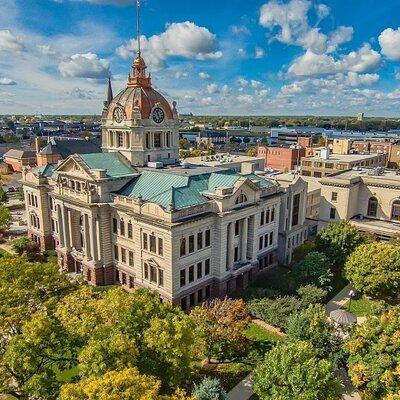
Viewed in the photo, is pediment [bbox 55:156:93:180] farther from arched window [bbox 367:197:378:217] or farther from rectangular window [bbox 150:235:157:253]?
arched window [bbox 367:197:378:217]

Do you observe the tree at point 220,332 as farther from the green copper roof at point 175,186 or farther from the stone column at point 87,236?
the stone column at point 87,236

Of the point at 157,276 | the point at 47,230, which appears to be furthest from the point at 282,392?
the point at 47,230

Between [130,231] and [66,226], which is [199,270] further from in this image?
[66,226]

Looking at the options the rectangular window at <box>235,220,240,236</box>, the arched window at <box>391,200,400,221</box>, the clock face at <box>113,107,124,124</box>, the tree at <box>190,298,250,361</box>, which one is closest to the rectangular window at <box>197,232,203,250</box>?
the rectangular window at <box>235,220,240,236</box>

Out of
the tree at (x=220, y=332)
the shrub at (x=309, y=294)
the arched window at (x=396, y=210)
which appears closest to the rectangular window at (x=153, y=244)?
the tree at (x=220, y=332)

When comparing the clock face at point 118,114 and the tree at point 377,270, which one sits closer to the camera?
the tree at point 377,270

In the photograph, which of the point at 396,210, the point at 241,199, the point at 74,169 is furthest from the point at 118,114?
the point at 396,210
